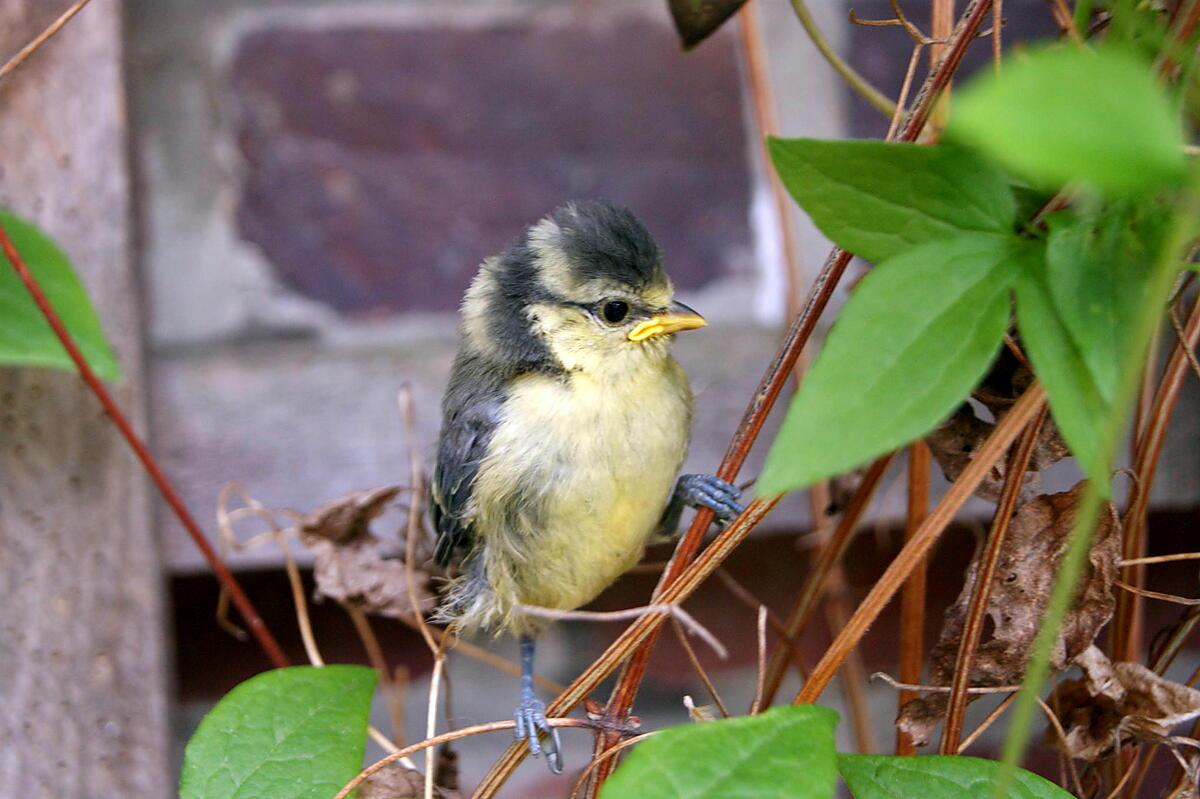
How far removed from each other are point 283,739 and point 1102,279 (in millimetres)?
486

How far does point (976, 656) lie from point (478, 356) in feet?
1.58

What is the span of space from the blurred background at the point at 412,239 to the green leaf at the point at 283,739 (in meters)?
0.41

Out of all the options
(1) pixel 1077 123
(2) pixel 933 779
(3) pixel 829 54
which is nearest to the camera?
(1) pixel 1077 123

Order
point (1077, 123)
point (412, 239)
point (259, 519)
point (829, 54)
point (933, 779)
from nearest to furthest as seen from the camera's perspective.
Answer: point (1077, 123) → point (933, 779) → point (829, 54) → point (259, 519) → point (412, 239)

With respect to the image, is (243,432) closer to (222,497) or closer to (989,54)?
(222,497)

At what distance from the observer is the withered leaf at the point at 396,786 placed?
28.1 inches

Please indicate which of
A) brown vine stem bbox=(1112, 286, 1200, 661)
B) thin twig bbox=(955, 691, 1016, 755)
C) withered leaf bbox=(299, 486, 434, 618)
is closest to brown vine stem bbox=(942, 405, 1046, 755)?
thin twig bbox=(955, 691, 1016, 755)

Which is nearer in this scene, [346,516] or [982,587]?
[982,587]

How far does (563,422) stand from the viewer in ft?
2.83

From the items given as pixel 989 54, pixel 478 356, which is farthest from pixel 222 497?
pixel 989 54

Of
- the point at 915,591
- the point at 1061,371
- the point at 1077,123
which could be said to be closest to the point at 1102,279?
the point at 1061,371

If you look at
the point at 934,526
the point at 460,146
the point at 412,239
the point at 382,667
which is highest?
the point at 460,146

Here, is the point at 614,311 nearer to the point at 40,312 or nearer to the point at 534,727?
the point at 534,727

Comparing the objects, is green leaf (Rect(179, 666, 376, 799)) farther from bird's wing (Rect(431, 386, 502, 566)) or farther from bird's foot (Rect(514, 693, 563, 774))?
bird's wing (Rect(431, 386, 502, 566))
